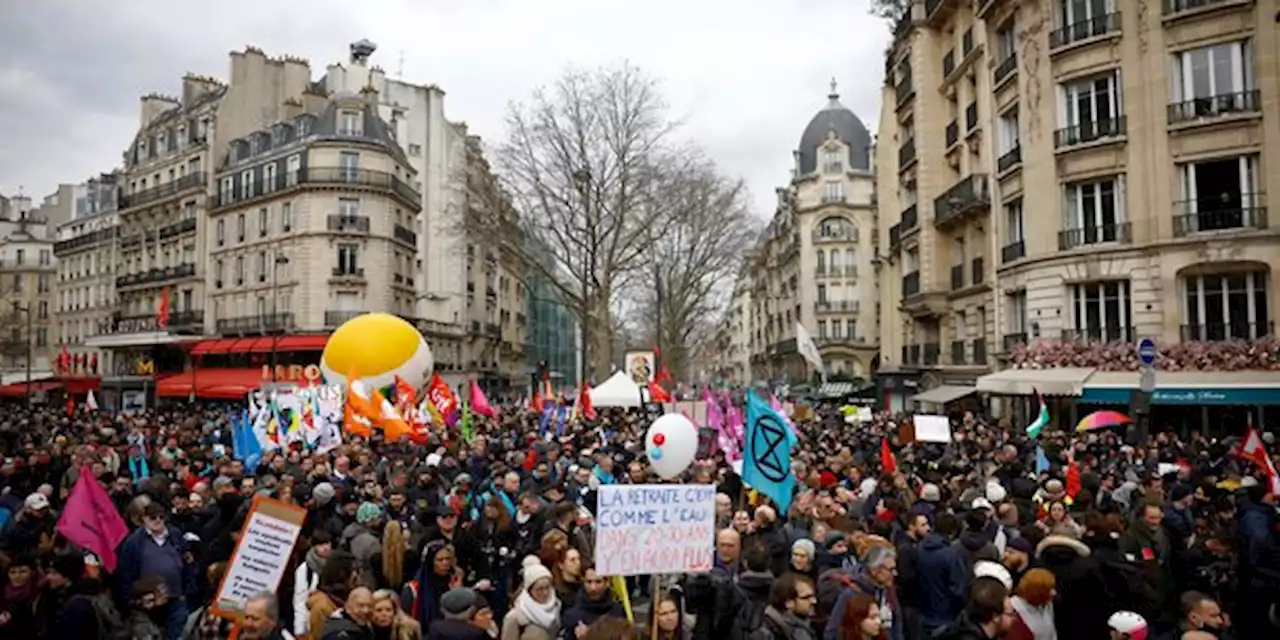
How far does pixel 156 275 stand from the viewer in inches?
2089

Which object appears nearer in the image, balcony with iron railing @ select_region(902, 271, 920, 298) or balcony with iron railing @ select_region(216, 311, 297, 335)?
balcony with iron railing @ select_region(902, 271, 920, 298)

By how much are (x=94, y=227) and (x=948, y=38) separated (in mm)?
58288

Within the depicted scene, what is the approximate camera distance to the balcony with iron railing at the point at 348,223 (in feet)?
147

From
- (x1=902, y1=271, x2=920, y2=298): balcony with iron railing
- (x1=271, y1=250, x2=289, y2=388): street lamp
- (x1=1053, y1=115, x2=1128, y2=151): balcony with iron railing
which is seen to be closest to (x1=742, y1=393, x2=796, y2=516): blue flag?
(x1=1053, y1=115, x2=1128, y2=151): balcony with iron railing

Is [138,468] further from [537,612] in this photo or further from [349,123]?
[349,123]

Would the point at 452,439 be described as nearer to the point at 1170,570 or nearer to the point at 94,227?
the point at 1170,570

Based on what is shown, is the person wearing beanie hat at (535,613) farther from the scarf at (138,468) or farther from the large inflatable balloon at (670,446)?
the scarf at (138,468)

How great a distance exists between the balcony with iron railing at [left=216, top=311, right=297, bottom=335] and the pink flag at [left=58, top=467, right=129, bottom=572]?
1568 inches

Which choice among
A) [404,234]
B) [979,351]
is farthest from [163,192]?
[979,351]

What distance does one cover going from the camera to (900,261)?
3791 cm

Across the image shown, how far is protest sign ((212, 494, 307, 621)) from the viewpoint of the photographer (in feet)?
19.1

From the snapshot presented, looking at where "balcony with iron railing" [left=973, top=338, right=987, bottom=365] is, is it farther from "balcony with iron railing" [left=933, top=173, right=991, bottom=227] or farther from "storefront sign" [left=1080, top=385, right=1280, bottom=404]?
"storefront sign" [left=1080, top=385, right=1280, bottom=404]

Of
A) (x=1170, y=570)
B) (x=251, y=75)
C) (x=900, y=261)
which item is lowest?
(x=1170, y=570)

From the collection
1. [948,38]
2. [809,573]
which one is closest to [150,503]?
[809,573]
